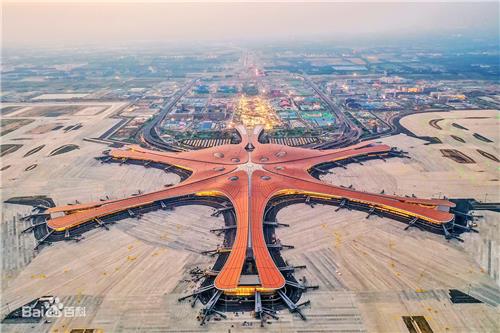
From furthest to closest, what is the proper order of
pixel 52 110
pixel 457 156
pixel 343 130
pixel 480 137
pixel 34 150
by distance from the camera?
1. pixel 52 110
2. pixel 343 130
3. pixel 480 137
4. pixel 34 150
5. pixel 457 156

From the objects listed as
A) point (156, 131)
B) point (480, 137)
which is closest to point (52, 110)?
point (156, 131)

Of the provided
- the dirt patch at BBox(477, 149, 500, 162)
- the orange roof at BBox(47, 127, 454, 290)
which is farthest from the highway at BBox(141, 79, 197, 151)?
the dirt patch at BBox(477, 149, 500, 162)

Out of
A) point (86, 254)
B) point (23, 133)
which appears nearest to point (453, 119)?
point (86, 254)

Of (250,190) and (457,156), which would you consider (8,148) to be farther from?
(457,156)

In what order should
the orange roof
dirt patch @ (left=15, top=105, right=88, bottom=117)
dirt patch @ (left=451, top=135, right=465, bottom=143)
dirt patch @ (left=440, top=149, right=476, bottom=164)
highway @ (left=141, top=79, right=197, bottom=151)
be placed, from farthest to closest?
dirt patch @ (left=15, top=105, right=88, bottom=117)
highway @ (left=141, top=79, right=197, bottom=151)
dirt patch @ (left=451, top=135, right=465, bottom=143)
dirt patch @ (left=440, top=149, right=476, bottom=164)
the orange roof

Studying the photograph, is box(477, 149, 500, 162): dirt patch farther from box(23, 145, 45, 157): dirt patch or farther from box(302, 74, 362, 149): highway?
box(23, 145, 45, 157): dirt patch
